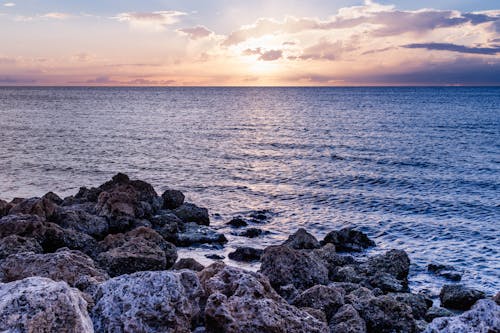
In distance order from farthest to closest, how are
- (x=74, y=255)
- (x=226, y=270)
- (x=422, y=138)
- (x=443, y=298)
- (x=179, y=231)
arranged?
(x=422, y=138) → (x=179, y=231) → (x=443, y=298) → (x=74, y=255) → (x=226, y=270)

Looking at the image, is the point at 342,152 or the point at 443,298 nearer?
the point at 443,298

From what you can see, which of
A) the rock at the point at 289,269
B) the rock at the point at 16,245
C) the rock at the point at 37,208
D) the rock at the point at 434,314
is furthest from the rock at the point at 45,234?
the rock at the point at 434,314

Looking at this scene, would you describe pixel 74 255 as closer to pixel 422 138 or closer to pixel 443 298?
pixel 443 298

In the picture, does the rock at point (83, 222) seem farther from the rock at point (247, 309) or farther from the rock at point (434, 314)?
the rock at point (434, 314)

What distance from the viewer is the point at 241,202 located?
31.0 meters

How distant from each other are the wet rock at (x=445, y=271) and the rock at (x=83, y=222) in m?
14.1

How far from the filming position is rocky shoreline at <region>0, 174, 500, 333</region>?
703 centimetres

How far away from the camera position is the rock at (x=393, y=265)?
18.2 meters

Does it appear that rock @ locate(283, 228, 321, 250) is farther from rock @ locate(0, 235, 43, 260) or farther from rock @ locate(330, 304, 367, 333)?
rock @ locate(0, 235, 43, 260)

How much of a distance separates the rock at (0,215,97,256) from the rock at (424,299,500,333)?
13152mm

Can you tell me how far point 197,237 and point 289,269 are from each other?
8.85m

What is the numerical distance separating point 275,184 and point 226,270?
90.0 ft

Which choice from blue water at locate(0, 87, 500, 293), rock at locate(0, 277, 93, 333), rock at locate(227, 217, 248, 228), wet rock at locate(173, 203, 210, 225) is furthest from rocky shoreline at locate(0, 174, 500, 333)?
blue water at locate(0, 87, 500, 293)

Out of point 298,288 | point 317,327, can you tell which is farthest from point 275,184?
point 317,327
